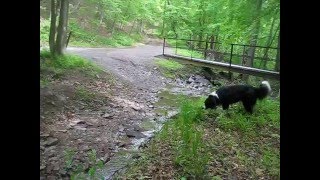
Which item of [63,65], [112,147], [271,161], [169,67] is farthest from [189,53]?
[271,161]

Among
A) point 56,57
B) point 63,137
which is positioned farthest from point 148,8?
point 63,137

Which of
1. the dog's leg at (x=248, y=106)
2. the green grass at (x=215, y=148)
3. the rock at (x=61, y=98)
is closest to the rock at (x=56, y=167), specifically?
the green grass at (x=215, y=148)

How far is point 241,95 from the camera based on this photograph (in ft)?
24.7

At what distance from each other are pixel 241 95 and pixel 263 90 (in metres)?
0.52

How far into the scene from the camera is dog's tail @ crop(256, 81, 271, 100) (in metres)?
7.30

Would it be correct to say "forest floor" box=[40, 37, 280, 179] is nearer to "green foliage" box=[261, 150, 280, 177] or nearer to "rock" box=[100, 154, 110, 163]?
"rock" box=[100, 154, 110, 163]

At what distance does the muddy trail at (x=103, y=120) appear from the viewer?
4.82 m

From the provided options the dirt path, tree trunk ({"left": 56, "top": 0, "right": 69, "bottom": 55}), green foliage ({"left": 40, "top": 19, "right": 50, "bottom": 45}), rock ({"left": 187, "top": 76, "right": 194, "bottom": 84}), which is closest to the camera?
tree trunk ({"left": 56, "top": 0, "right": 69, "bottom": 55})

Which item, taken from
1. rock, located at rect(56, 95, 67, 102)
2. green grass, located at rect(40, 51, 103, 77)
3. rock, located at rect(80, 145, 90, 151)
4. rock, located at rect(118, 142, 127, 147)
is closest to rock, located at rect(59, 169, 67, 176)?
rock, located at rect(80, 145, 90, 151)

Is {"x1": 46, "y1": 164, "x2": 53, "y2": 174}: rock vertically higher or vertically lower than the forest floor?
lower

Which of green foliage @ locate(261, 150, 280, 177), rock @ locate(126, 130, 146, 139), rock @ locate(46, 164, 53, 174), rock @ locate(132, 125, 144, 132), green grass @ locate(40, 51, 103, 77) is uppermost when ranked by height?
green grass @ locate(40, 51, 103, 77)

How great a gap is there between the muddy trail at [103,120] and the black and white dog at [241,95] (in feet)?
4.23
